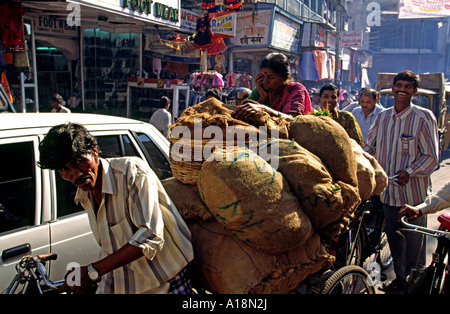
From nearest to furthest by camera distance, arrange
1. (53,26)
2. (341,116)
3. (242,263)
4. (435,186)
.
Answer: (242,263), (341,116), (435,186), (53,26)

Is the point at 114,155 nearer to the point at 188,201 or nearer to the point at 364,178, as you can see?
the point at 188,201

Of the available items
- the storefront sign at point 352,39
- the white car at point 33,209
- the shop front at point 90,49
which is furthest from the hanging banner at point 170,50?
the storefront sign at point 352,39

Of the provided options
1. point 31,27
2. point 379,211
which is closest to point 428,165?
point 379,211

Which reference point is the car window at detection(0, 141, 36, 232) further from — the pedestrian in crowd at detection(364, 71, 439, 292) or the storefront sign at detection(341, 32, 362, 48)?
the storefront sign at detection(341, 32, 362, 48)

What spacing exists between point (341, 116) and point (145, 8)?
22.6ft

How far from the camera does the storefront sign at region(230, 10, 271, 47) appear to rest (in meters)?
16.8

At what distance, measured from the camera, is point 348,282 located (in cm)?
273

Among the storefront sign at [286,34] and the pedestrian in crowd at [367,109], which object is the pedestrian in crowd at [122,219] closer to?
the pedestrian in crowd at [367,109]

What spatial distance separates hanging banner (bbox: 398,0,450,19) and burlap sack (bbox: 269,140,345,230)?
38.6 metres

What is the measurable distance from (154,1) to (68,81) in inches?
151

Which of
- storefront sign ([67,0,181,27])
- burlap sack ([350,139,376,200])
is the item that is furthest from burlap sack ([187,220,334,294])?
storefront sign ([67,0,181,27])

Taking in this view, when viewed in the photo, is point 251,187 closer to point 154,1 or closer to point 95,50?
point 154,1

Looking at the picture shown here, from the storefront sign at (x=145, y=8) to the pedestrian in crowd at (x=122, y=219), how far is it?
6.58 meters

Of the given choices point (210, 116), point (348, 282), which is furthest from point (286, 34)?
point (210, 116)
